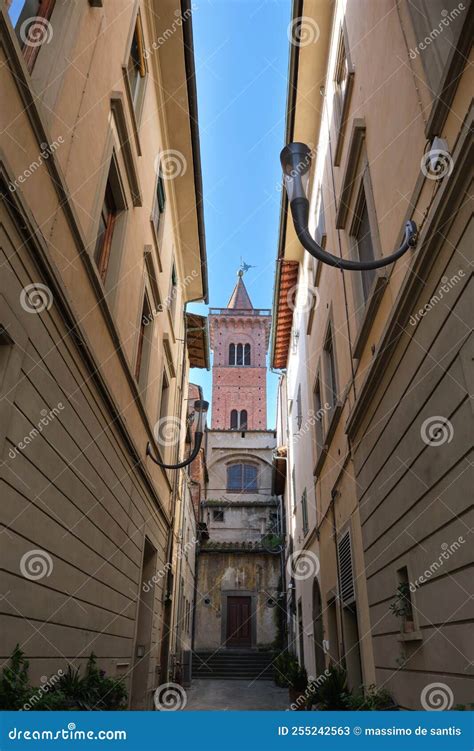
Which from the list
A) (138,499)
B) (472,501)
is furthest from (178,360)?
(472,501)

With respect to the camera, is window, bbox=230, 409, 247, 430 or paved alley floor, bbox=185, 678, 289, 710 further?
window, bbox=230, 409, 247, 430

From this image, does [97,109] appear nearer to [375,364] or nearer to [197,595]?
[375,364]

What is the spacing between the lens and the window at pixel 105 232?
6879mm

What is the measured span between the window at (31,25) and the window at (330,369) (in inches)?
239

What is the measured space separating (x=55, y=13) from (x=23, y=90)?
1.77 meters

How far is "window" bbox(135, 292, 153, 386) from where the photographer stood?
9.34 metres

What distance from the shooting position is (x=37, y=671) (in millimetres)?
4121

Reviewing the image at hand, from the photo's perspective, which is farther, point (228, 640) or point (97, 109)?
point (228, 640)
